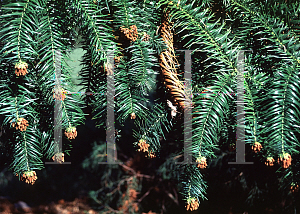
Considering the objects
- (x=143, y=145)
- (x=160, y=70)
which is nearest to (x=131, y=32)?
(x=160, y=70)

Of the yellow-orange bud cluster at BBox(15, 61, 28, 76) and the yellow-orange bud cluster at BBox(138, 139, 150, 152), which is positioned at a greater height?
the yellow-orange bud cluster at BBox(15, 61, 28, 76)

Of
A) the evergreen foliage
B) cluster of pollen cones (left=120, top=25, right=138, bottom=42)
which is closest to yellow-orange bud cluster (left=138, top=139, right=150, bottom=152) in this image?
the evergreen foliage

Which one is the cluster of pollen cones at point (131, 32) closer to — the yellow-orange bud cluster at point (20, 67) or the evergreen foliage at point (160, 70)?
the evergreen foliage at point (160, 70)

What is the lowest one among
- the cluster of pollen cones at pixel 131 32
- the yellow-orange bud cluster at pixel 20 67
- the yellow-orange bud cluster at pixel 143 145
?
the yellow-orange bud cluster at pixel 143 145

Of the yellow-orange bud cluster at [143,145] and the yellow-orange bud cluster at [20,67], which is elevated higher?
the yellow-orange bud cluster at [20,67]

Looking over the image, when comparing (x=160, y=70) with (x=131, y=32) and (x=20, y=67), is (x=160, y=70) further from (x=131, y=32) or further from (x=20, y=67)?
(x=20, y=67)

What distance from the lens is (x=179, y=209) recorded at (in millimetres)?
1052

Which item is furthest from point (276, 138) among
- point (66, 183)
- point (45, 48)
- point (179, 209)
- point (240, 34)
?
point (66, 183)

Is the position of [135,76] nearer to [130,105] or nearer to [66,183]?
[130,105]

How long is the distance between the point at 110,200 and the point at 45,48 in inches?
34.4

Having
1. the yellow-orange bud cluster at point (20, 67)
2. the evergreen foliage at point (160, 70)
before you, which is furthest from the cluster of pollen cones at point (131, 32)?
the yellow-orange bud cluster at point (20, 67)

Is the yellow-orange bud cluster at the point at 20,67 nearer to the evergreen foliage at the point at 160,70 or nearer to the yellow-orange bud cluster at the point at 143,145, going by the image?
the evergreen foliage at the point at 160,70

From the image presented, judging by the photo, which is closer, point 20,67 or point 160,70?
point 20,67

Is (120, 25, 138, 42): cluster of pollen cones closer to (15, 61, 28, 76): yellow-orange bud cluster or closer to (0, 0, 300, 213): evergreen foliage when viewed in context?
(0, 0, 300, 213): evergreen foliage
